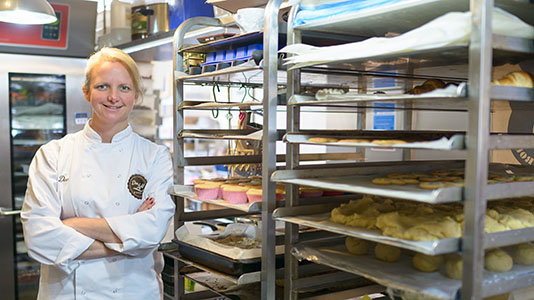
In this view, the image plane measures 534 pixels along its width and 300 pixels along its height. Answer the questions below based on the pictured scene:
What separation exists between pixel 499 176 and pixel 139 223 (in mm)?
1354

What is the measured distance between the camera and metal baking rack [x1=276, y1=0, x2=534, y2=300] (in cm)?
126

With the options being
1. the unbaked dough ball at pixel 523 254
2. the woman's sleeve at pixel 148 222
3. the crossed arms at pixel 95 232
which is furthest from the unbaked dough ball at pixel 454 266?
the crossed arms at pixel 95 232

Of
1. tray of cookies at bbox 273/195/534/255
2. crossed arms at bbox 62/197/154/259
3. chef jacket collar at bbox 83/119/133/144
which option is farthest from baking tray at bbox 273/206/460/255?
chef jacket collar at bbox 83/119/133/144

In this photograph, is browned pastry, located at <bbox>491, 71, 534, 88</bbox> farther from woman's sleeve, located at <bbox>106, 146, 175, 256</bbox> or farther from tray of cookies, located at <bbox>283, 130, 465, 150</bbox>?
woman's sleeve, located at <bbox>106, 146, 175, 256</bbox>

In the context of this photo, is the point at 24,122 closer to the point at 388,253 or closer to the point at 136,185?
the point at 136,185

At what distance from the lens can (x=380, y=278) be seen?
1.49m

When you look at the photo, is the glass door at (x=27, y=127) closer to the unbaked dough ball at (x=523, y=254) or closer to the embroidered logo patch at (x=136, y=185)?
the embroidered logo patch at (x=136, y=185)

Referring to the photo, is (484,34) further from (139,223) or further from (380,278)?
(139,223)

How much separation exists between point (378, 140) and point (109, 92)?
1.21 metres

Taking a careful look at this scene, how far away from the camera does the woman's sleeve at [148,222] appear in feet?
6.85

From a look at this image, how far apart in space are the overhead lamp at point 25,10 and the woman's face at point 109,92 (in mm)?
776

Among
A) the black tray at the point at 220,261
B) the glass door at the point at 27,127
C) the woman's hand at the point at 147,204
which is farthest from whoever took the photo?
the glass door at the point at 27,127

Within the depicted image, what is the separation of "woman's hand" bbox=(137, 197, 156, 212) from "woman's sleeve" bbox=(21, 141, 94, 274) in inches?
9.4

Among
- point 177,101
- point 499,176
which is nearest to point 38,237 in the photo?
point 177,101
